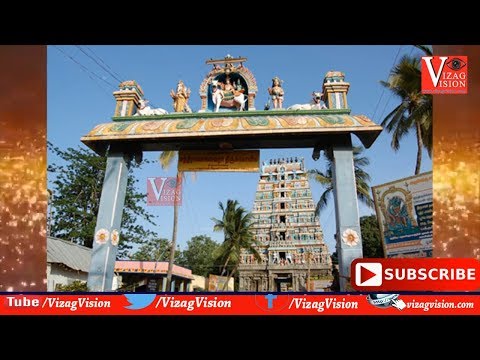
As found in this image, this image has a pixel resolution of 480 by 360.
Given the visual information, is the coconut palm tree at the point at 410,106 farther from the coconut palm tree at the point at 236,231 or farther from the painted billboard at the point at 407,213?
the coconut palm tree at the point at 236,231

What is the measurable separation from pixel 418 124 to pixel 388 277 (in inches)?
101

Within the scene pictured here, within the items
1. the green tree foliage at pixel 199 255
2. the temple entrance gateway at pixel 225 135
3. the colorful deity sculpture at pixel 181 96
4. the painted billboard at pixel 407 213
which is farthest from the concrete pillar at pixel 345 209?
the green tree foliage at pixel 199 255

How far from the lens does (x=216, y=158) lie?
18.5 feet

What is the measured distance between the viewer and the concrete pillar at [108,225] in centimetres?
516

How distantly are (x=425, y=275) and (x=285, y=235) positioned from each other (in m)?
11.7

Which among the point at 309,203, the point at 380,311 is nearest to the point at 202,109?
the point at 380,311

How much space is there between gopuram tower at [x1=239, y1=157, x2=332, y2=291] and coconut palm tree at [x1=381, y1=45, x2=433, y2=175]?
8.20 m

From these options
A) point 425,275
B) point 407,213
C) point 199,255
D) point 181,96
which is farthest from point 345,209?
point 199,255

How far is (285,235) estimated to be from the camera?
15742mm

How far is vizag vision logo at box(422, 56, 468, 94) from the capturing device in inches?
169

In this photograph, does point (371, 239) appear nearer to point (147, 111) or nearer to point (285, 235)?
point (285, 235)

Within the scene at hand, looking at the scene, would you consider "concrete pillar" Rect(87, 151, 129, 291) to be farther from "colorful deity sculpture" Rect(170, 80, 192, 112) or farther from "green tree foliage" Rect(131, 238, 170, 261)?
"green tree foliage" Rect(131, 238, 170, 261)

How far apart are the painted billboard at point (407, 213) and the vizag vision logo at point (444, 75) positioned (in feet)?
3.42

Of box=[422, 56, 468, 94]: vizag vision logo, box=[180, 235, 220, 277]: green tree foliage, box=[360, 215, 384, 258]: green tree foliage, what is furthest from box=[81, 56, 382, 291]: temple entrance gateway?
box=[180, 235, 220, 277]: green tree foliage
